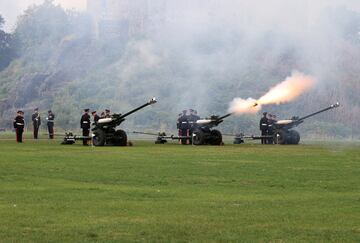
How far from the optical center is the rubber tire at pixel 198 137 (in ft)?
142

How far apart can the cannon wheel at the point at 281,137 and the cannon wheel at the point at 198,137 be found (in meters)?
4.75

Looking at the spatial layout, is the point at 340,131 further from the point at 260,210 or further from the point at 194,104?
the point at 260,210

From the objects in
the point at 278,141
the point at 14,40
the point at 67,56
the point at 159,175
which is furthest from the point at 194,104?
the point at 159,175

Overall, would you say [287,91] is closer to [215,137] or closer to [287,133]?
[287,133]

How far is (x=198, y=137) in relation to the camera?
143 ft

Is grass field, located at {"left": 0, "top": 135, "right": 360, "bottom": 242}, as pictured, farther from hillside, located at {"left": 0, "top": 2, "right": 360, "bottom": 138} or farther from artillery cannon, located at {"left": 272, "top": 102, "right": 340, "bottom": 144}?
hillside, located at {"left": 0, "top": 2, "right": 360, "bottom": 138}

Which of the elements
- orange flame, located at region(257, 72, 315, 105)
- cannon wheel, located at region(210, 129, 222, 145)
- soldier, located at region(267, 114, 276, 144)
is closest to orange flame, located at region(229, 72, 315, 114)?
orange flame, located at region(257, 72, 315, 105)

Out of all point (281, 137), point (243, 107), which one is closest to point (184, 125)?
point (243, 107)

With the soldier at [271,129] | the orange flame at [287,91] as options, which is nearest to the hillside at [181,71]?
the soldier at [271,129]

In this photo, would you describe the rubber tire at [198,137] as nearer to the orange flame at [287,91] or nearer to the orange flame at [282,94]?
the orange flame at [282,94]

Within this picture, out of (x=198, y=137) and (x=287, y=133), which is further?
(x=287, y=133)

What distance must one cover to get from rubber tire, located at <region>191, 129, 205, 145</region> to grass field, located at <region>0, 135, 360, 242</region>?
17.3m

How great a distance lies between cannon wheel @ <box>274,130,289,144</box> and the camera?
45803 mm

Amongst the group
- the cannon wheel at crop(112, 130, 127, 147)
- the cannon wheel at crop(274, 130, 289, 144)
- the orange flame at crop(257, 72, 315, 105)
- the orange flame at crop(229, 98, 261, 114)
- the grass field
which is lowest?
the grass field
